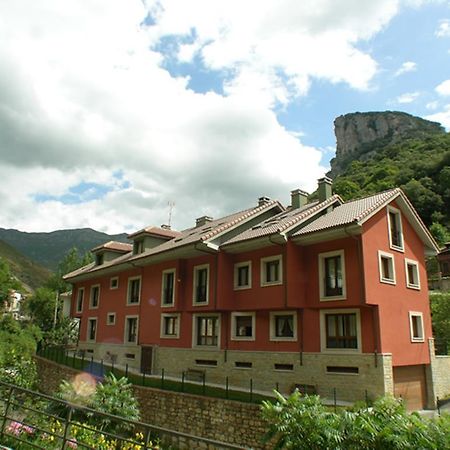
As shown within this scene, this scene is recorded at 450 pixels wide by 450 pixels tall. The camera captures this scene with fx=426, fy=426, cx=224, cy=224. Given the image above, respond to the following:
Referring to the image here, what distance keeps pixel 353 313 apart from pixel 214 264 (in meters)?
7.39

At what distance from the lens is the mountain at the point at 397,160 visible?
5994 centimetres

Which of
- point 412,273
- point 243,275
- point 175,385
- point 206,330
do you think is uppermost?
point 412,273

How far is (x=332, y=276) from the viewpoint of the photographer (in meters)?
18.3

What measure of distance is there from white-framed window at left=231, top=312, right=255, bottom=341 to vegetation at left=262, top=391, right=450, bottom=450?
37.8ft

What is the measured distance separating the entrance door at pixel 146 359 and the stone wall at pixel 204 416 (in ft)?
16.5

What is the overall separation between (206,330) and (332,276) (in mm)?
7786

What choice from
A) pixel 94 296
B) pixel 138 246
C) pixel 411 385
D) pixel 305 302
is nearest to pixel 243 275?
pixel 305 302

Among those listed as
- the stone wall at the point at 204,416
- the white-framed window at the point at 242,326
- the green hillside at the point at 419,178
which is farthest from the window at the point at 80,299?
the green hillside at the point at 419,178

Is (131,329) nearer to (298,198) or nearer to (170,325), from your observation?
(170,325)

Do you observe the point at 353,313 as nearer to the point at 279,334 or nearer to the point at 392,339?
the point at 392,339

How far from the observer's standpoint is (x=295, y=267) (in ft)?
62.1

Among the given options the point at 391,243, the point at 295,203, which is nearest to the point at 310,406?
the point at 391,243

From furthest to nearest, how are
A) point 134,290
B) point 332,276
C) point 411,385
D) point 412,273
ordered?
1. point 134,290
2. point 412,273
3. point 411,385
4. point 332,276

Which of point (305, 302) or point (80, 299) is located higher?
point (80, 299)
